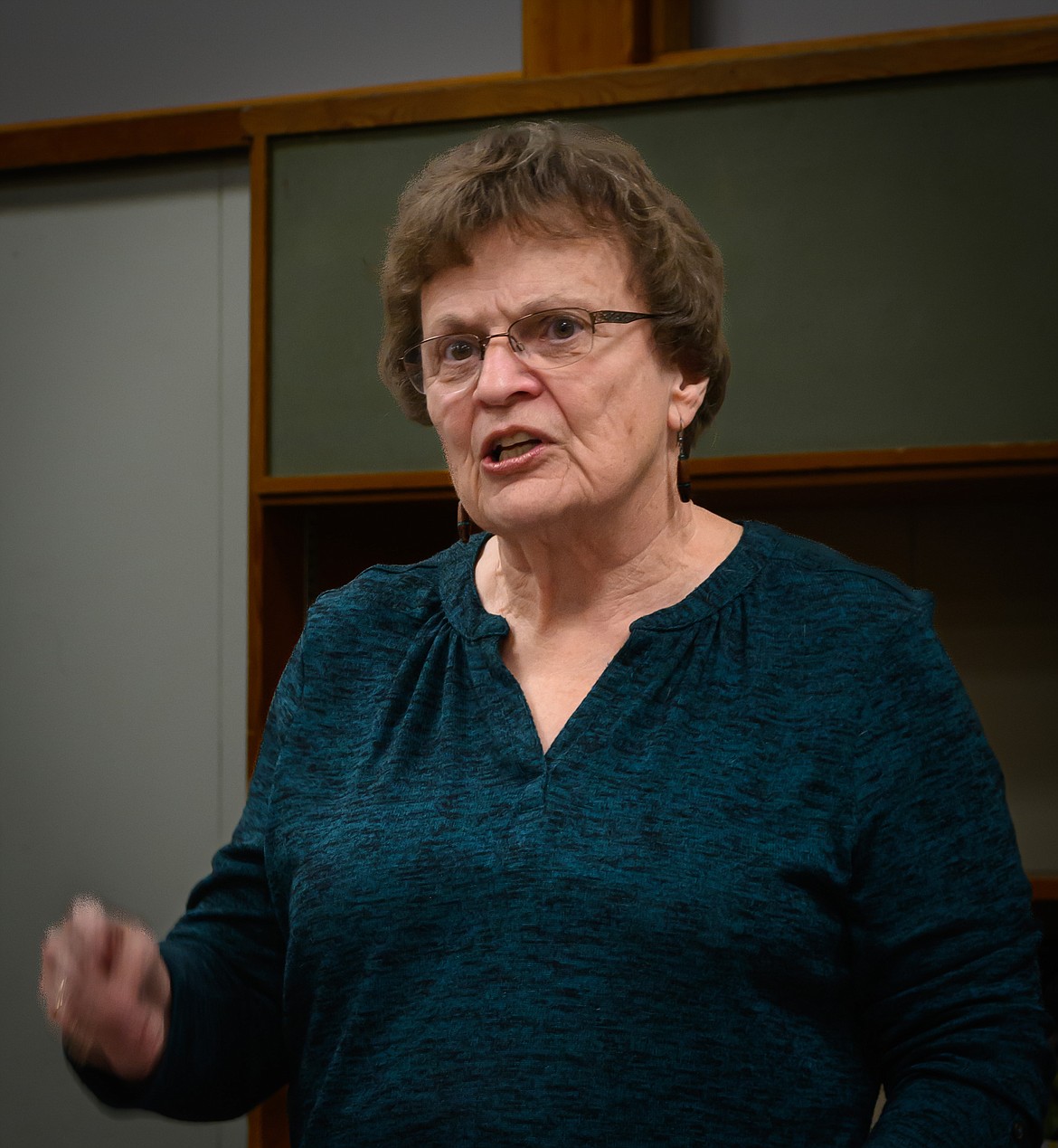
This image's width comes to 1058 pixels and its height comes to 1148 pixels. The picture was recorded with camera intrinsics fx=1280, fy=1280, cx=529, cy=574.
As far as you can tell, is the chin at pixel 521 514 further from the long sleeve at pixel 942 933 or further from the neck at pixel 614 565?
the long sleeve at pixel 942 933

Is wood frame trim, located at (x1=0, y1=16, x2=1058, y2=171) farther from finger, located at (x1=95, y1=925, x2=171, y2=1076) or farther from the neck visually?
finger, located at (x1=95, y1=925, x2=171, y2=1076)

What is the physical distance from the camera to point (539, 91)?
77.3 inches

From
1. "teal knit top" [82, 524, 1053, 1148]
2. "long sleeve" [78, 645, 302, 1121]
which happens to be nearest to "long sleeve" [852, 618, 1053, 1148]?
"teal knit top" [82, 524, 1053, 1148]

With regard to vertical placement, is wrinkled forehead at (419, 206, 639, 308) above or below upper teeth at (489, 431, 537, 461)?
above

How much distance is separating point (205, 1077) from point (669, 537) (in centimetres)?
66

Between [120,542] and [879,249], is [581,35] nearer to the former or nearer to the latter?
[879,249]

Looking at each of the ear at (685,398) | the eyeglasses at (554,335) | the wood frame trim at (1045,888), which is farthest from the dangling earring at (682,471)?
the wood frame trim at (1045,888)

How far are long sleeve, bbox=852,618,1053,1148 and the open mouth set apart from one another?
15.0 inches

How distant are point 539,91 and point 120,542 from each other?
1.02 m

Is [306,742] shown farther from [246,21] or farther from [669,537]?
[246,21]

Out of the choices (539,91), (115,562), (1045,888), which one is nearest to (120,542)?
(115,562)

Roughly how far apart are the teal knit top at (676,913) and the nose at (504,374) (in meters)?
0.24

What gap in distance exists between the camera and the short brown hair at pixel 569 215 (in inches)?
46.3

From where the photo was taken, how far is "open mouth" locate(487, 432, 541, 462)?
3.85 ft
